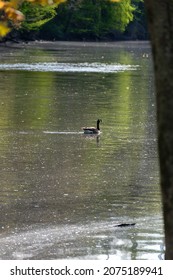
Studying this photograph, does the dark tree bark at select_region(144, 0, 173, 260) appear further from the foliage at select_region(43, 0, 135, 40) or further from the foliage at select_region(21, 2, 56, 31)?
the foliage at select_region(43, 0, 135, 40)

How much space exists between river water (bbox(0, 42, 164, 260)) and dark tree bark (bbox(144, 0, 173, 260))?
6369 millimetres

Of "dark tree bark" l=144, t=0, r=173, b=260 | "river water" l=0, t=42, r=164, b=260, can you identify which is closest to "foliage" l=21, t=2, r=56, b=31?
"river water" l=0, t=42, r=164, b=260

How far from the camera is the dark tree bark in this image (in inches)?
297

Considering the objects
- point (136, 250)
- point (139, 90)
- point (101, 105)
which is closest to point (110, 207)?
point (136, 250)

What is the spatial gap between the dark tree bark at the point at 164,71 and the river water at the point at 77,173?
6.37m

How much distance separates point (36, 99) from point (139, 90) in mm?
7835

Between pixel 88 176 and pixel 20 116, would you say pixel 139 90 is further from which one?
pixel 88 176

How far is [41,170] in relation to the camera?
21766 mm

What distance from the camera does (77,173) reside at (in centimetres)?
2152

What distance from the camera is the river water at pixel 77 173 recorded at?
594 inches

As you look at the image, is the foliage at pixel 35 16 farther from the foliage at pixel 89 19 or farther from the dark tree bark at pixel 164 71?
the dark tree bark at pixel 164 71

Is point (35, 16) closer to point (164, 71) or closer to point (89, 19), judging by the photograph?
point (89, 19)

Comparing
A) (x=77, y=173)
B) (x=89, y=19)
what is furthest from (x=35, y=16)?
(x=77, y=173)

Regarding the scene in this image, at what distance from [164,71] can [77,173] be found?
14.0m
